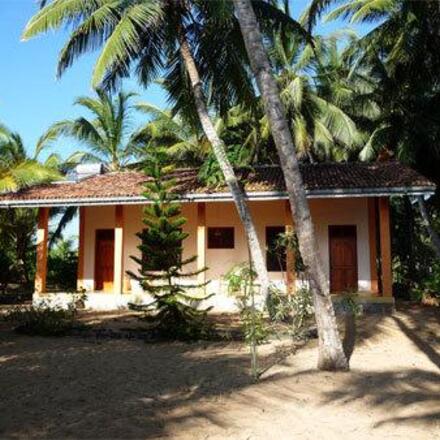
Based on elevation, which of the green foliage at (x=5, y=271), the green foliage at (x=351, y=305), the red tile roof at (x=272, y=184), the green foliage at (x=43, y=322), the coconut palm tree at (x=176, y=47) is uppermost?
the coconut palm tree at (x=176, y=47)

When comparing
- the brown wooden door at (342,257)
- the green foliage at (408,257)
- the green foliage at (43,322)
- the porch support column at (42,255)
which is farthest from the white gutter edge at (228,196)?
the green foliage at (408,257)

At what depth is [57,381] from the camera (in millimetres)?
7520

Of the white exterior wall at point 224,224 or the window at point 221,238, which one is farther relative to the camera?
the window at point 221,238

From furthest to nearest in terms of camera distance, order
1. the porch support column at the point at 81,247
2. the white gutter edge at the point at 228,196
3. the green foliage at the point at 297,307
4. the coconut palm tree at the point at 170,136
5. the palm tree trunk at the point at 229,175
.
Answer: the coconut palm tree at the point at 170,136
the porch support column at the point at 81,247
the white gutter edge at the point at 228,196
the palm tree trunk at the point at 229,175
the green foliage at the point at 297,307

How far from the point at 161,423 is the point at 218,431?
632 mm

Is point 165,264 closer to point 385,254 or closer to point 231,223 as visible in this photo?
point 385,254

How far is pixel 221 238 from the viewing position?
17703 mm

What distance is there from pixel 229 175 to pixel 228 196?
260 centimetres

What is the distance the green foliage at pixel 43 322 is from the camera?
1167cm

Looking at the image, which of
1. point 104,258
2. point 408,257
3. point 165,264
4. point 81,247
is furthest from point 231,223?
point 408,257

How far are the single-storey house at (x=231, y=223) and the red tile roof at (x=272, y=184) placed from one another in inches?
1.1

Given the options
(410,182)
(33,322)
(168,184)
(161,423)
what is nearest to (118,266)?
(33,322)

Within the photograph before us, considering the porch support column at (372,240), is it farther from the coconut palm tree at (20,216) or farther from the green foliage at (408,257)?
the coconut palm tree at (20,216)

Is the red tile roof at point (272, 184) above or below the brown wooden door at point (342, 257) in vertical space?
above
